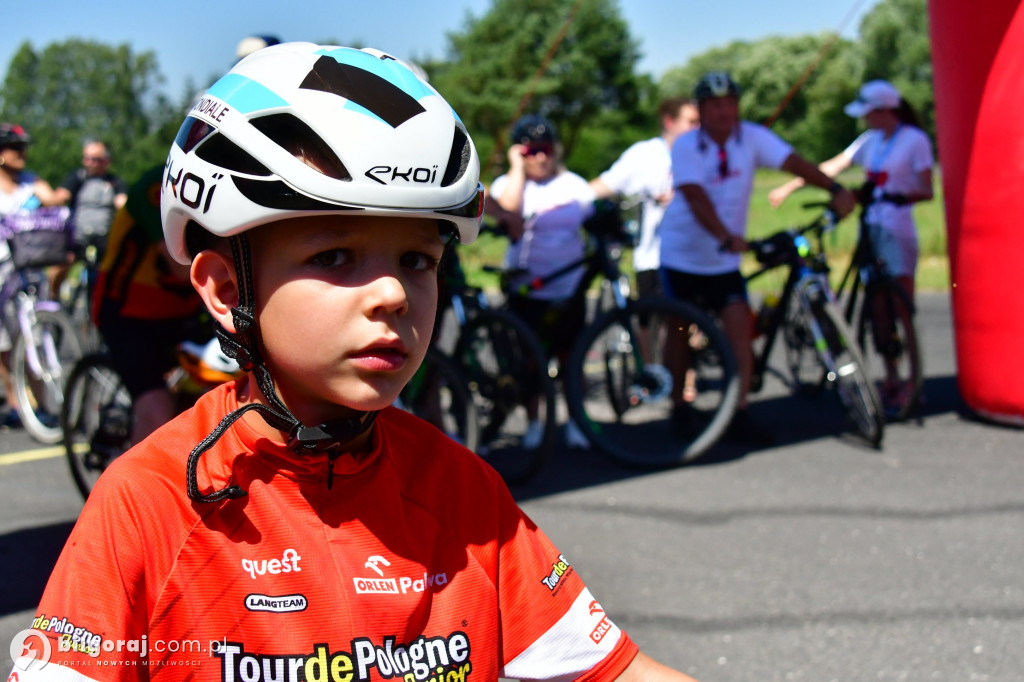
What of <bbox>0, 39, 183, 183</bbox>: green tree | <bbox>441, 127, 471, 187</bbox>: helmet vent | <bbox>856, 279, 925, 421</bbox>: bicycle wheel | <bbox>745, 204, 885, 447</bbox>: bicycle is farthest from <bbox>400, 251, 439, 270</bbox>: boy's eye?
<bbox>0, 39, 183, 183</bbox>: green tree

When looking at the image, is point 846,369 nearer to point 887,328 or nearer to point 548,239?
point 887,328

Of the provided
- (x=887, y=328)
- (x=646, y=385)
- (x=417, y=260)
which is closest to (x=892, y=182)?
(x=887, y=328)

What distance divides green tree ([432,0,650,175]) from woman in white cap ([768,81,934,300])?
69.0m

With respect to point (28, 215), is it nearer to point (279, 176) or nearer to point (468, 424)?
point (468, 424)

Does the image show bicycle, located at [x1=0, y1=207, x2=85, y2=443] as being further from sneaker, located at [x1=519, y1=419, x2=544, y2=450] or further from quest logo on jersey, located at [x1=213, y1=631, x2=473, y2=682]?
quest logo on jersey, located at [x1=213, y1=631, x2=473, y2=682]

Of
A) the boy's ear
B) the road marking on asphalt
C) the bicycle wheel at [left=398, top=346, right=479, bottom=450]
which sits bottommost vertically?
the road marking on asphalt

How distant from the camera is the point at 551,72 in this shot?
254 ft

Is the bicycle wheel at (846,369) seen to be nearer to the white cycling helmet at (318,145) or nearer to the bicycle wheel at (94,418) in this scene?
the bicycle wheel at (94,418)

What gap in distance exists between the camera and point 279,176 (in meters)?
1.45

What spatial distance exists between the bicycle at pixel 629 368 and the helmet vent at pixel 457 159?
15.1 ft

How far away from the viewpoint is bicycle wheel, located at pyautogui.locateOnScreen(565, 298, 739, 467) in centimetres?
620

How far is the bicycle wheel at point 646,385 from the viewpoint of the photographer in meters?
6.20

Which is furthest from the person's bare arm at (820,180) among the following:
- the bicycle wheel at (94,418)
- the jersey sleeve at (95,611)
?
the jersey sleeve at (95,611)

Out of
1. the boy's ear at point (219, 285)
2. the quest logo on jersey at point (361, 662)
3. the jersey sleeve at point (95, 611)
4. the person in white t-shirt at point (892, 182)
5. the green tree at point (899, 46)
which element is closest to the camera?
the jersey sleeve at point (95, 611)
